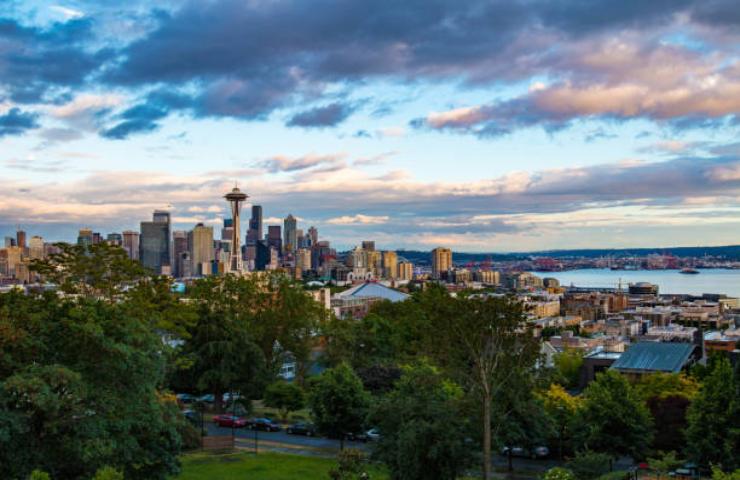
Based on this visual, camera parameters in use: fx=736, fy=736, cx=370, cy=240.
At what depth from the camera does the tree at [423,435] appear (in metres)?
23.5

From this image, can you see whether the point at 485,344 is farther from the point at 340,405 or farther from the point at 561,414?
the point at 561,414

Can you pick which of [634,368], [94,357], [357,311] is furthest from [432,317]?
[357,311]

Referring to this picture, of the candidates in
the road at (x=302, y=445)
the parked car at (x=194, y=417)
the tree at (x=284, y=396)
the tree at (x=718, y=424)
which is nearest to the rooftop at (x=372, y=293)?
the tree at (x=284, y=396)

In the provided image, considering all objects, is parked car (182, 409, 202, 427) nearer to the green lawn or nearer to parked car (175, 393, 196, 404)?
the green lawn

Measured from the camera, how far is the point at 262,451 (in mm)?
34250

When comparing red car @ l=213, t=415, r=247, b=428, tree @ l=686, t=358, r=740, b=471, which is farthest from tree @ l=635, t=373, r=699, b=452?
A: red car @ l=213, t=415, r=247, b=428

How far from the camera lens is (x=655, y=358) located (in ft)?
156

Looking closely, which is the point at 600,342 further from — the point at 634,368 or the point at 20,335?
the point at 20,335

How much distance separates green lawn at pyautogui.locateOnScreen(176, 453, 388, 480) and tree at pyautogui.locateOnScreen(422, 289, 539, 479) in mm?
5260

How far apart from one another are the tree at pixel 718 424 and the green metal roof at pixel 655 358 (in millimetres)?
19093

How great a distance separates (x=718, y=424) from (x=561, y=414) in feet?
27.1

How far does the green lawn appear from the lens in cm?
2881

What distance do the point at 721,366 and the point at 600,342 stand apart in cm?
5641

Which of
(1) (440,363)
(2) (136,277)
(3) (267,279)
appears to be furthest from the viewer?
(3) (267,279)
